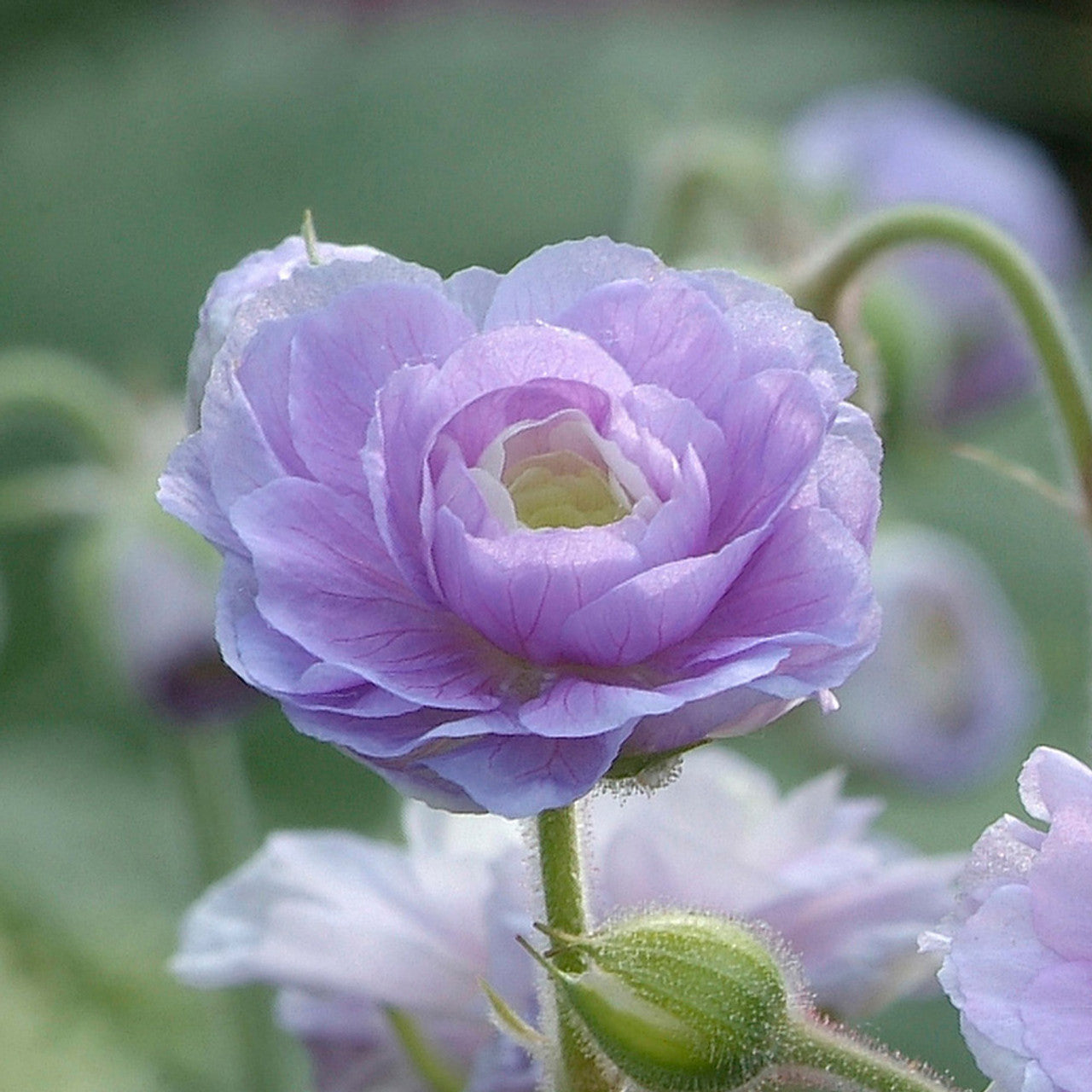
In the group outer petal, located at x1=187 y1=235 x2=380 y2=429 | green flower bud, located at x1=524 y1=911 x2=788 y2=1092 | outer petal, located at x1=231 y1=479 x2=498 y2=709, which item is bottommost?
green flower bud, located at x1=524 y1=911 x2=788 y2=1092

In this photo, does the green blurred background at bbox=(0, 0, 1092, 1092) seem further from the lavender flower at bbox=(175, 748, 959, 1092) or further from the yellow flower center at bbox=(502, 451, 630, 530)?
the yellow flower center at bbox=(502, 451, 630, 530)

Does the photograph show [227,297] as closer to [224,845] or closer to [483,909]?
[483,909]

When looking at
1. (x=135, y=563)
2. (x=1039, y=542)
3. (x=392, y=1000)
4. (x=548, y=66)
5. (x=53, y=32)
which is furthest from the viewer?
(x=53, y=32)

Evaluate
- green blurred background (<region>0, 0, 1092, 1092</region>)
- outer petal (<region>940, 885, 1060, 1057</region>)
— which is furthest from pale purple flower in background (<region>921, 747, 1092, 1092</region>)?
green blurred background (<region>0, 0, 1092, 1092</region>)

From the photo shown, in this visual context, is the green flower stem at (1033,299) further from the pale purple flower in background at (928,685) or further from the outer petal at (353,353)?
the pale purple flower in background at (928,685)

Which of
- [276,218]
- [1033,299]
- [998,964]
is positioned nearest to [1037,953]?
[998,964]

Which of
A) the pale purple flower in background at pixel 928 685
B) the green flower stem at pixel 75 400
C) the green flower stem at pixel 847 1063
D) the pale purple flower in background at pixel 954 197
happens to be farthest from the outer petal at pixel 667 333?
the pale purple flower in background at pixel 954 197

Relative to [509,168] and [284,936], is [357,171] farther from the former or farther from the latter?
[284,936]

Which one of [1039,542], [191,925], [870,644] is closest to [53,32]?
[1039,542]
